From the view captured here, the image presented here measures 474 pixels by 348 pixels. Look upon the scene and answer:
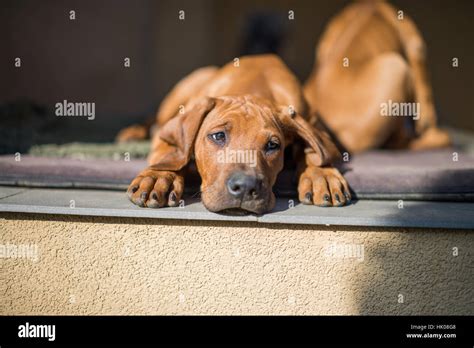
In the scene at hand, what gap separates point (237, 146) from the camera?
3033 millimetres

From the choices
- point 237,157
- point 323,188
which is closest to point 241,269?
point 237,157

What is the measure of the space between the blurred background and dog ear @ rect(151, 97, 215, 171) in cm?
243

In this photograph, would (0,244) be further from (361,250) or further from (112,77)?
(112,77)

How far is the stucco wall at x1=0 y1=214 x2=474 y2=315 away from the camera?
282 cm

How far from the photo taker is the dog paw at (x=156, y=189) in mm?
2920

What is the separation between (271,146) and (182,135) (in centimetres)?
59

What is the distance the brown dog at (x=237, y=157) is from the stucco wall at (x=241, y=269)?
17cm

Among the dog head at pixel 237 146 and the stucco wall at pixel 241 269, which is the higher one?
the dog head at pixel 237 146

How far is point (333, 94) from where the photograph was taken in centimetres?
532

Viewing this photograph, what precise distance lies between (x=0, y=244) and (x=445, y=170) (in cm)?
284

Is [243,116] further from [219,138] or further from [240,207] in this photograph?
[240,207]

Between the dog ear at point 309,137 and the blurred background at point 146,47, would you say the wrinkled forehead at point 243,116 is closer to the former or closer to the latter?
the dog ear at point 309,137

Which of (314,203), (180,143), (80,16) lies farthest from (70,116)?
(314,203)

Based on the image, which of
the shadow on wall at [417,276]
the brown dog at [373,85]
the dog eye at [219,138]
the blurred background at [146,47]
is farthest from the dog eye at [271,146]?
the blurred background at [146,47]
